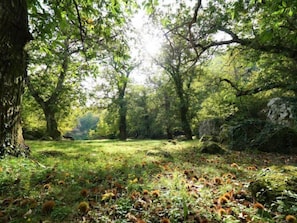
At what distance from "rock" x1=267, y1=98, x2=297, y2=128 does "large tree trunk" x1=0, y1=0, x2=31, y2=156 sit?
11656mm

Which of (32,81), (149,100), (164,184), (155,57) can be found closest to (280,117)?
(164,184)

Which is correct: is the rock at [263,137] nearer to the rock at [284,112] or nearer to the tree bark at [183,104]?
the rock at [284,112]

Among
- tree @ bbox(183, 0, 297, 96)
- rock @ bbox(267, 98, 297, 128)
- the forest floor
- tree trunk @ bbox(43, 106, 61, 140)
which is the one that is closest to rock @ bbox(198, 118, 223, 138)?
rock @ bbox(267, 98, 297, 128)

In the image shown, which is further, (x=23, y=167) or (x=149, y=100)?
(x=149, y=100)

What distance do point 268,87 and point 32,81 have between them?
15.7 metres

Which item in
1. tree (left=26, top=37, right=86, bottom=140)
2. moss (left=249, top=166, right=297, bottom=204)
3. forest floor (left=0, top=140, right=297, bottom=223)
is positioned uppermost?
tree (left=26, top=37, right=86, bottom=140)

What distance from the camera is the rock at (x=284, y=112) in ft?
36.6

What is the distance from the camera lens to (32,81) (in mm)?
16391

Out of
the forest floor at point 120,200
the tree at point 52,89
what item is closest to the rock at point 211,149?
the forest floor at point 120,200

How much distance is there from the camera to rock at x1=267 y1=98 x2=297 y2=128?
1116cm

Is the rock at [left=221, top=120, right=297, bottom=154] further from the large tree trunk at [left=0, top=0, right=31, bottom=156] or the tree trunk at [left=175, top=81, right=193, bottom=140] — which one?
the tree trunk at [left=175, top=81, right=193, bottom=140]

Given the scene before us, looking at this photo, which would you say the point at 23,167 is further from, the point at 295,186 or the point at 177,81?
the point at 177,81

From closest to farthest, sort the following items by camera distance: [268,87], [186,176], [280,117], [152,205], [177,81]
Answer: [152,205], [186,176], [268,87], [280,117], [177,81]

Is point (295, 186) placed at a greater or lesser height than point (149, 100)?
lesser
